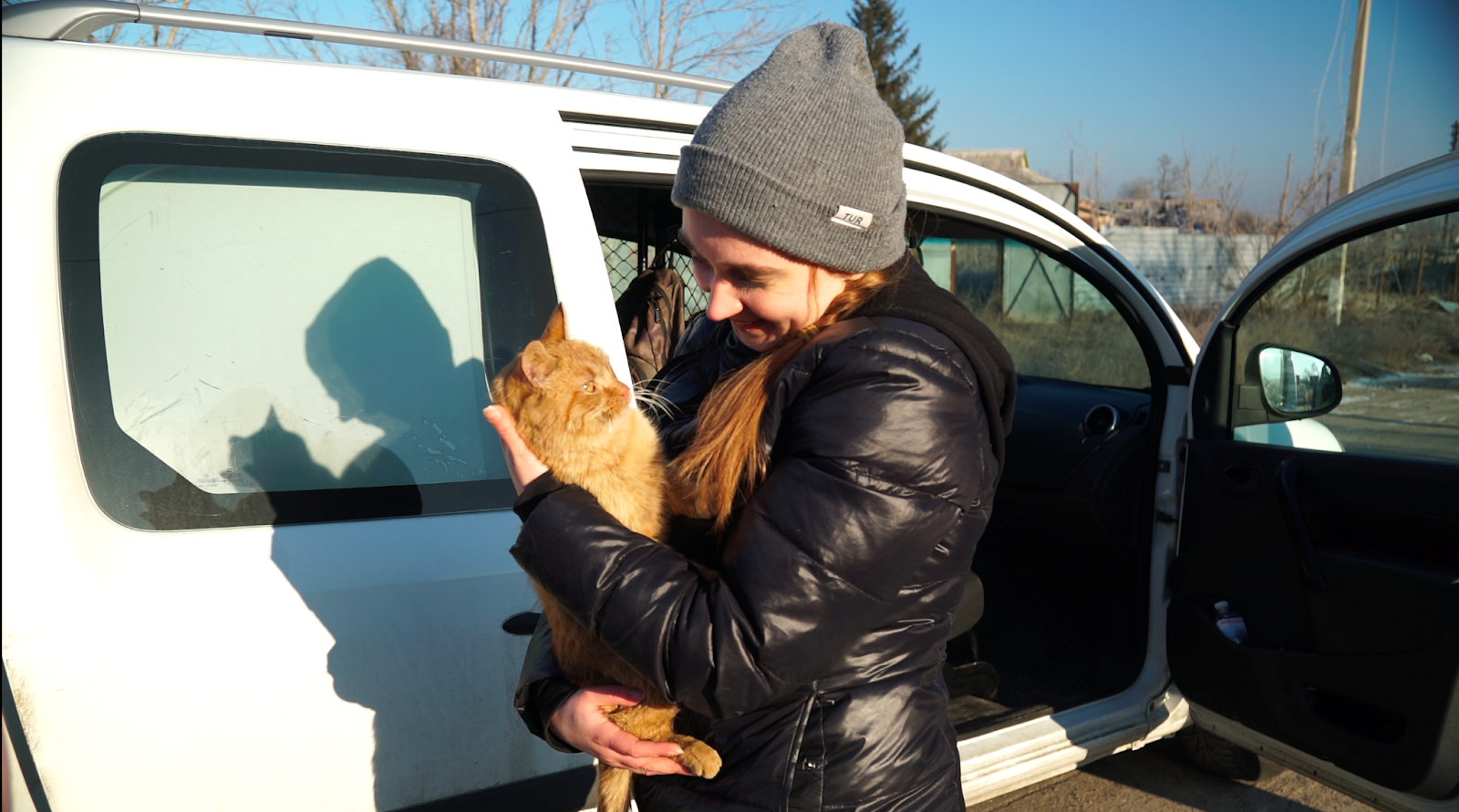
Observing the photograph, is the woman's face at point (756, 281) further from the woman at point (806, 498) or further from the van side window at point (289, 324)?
the van side window at point (289, 324)

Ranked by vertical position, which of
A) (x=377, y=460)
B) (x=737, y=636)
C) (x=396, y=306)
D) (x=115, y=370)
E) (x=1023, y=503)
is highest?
(x=396, y=306)

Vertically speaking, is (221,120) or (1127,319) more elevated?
(221,120)

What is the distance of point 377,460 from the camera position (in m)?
1.74

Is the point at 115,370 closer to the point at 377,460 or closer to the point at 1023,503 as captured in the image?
the point at 377,460

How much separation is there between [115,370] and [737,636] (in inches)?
50.2

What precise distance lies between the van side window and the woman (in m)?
0.55

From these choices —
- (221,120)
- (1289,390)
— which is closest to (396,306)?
(221,120)

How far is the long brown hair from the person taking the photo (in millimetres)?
1237

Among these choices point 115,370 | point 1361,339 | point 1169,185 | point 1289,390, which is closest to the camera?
point 115,370

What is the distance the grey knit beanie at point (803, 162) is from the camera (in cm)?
122

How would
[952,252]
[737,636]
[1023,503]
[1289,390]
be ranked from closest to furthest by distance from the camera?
[737,636]
[1289,390]
[1023,503]
[952,252]

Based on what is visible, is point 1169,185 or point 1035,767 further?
point 1169,185

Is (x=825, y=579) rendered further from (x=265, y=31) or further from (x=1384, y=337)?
(x=1384, y=337)

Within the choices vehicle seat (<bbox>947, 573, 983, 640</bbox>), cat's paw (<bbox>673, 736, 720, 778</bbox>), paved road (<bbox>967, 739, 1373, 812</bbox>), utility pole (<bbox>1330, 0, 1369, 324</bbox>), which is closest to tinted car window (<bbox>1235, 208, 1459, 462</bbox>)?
vehicle seat (<bbox>947, 573, 983, 640</bbox>)
